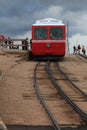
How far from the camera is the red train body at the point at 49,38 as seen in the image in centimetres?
3903

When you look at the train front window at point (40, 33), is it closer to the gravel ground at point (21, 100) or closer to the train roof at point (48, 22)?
the train roof at point (48, 22)

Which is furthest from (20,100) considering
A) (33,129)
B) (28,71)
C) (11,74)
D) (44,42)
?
(44,42)

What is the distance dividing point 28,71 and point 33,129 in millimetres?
16070

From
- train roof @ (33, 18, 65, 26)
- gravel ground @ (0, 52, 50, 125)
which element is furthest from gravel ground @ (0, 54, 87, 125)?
train roof @ (33, 18, 65, 26)

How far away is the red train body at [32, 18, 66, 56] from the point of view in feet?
128

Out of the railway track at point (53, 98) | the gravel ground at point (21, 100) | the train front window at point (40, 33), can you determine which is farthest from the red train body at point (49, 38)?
the railway track at point (53, 98)

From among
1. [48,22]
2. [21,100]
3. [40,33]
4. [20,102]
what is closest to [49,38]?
[40,33]

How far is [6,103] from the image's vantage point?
17.2 metres

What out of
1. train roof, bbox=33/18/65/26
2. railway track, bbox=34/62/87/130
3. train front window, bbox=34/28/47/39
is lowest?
railway track, bbox=34/62/87/130

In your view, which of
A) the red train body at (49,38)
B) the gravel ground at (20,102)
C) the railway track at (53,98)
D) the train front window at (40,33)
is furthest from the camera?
the train front window at (40,33)

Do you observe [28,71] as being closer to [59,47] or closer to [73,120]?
[59,47]

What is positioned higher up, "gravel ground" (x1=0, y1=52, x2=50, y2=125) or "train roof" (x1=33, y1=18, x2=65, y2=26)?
"train roof" (x1=33, y1=18, x2=65, y2=26)

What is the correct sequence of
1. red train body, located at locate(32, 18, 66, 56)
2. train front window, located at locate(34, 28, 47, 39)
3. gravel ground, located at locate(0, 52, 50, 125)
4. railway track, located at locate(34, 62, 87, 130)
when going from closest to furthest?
gravel ground, located at locate(0, 52, 50, 125) < railway track, located at locate(34, 62, 87, 130) < red train body, located at locate(32, 18, 66, 56) < train front window, located at locate(34, 28, 47, 39)

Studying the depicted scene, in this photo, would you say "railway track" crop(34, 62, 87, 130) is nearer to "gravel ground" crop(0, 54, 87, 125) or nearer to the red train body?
"gravel ground" crop(0, 54, 87, 125)
